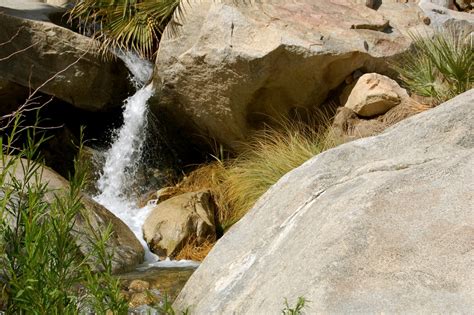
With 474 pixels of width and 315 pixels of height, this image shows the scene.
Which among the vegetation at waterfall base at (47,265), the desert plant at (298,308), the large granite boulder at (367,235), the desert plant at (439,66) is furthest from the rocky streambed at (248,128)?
the vegetation at waterfall base at (47,265)

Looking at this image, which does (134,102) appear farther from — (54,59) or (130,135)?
(54,59)

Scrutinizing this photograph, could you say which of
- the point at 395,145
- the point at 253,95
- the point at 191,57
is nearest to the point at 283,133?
the point at 253,95

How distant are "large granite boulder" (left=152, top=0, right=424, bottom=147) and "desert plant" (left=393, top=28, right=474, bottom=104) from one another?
23 cm

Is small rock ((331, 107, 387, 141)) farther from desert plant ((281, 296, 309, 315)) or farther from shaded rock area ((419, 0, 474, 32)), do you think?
desert plant ((281, 296, 309, 315))

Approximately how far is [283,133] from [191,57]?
137 centimetres

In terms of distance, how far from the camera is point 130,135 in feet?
34.7

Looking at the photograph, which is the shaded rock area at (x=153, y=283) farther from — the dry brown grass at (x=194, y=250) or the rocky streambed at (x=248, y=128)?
the dry brown grass at (x=194, y=250)

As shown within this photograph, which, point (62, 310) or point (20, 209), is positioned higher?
point (20, 209)

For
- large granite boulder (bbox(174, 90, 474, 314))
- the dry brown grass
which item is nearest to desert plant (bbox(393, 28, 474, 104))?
the dry brown grass

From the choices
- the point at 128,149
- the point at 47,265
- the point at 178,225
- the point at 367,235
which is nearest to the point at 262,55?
the point at 178,225

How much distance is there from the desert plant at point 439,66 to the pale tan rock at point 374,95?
0.22 metres

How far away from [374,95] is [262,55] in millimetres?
1289

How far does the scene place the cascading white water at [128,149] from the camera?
392 inches

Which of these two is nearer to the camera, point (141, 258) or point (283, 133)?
point (141, 258)
